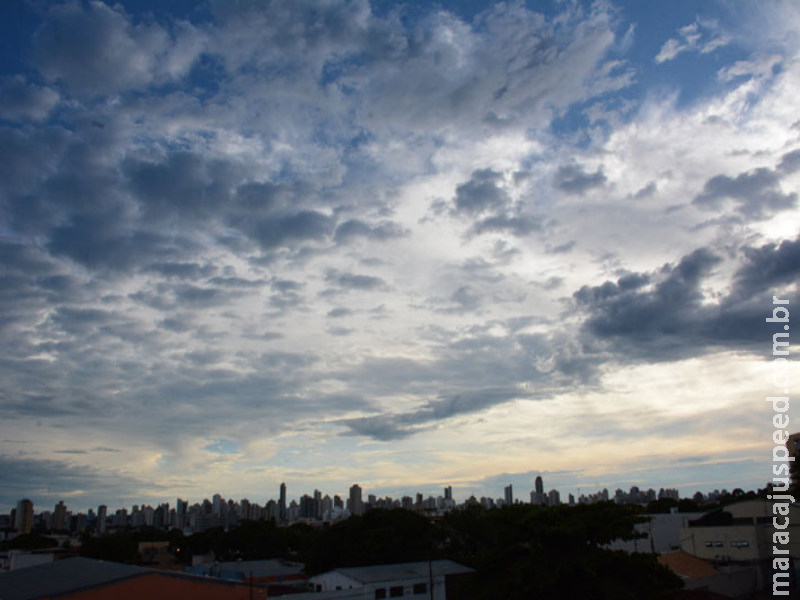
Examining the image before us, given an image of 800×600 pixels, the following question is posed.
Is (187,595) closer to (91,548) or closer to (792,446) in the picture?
(792,446)

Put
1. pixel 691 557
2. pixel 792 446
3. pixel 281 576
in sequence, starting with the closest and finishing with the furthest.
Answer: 1. pixel 792 446
2. pixel 691 557
3. pixel 281 576

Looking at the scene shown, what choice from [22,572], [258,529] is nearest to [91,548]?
[258,529]

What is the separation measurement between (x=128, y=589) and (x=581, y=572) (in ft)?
83.1

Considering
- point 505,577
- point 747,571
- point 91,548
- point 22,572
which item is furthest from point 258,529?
point 505,577

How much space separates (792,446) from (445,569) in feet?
104

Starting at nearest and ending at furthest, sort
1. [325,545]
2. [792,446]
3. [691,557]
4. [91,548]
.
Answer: [792,446], [691,557], [325,545], [91,548]

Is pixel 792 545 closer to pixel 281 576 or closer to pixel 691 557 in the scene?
pixel 691 557

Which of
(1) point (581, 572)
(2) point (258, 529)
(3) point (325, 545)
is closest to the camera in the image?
(1) point (581, 572)

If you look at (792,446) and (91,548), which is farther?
(91,548)

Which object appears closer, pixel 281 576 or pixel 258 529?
pixel 281 576

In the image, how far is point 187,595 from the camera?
36344mm

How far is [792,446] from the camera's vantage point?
50.9m

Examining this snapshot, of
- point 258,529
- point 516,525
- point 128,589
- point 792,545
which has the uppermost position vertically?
point 516,525

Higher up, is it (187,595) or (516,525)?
(516,525)
